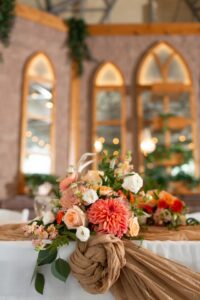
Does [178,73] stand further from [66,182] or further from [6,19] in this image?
[66,182]

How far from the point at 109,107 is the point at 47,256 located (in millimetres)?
4359

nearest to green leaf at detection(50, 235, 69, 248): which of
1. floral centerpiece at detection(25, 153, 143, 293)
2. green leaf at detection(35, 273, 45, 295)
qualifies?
floral centerpiece at detection(25, 153, 143, 293)

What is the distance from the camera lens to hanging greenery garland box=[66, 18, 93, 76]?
17.2ft

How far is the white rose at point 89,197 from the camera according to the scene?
119 cm

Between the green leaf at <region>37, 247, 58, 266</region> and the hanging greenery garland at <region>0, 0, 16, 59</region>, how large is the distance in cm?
424

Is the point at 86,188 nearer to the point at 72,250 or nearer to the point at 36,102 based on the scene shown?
the point at 72,250

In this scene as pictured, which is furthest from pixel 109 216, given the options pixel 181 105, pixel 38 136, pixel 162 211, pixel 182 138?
pixel 181 105

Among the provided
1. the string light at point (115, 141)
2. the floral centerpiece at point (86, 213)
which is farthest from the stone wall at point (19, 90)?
the floral centerpiece at point (86, 213)

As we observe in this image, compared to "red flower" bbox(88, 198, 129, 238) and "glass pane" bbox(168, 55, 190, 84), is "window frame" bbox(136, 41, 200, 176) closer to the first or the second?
"glass pane" bbox(168, 55, 190, 84)

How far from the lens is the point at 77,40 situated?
5.25 metres

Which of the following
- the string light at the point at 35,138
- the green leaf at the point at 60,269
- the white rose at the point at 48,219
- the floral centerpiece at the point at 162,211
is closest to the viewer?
the green leaf at the point at 60,269

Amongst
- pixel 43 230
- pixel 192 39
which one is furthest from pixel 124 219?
pixel 192 39

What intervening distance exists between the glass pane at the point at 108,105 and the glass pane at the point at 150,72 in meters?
0.49

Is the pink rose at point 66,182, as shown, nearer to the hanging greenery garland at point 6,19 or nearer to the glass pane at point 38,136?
the glass pane at point 38,136
